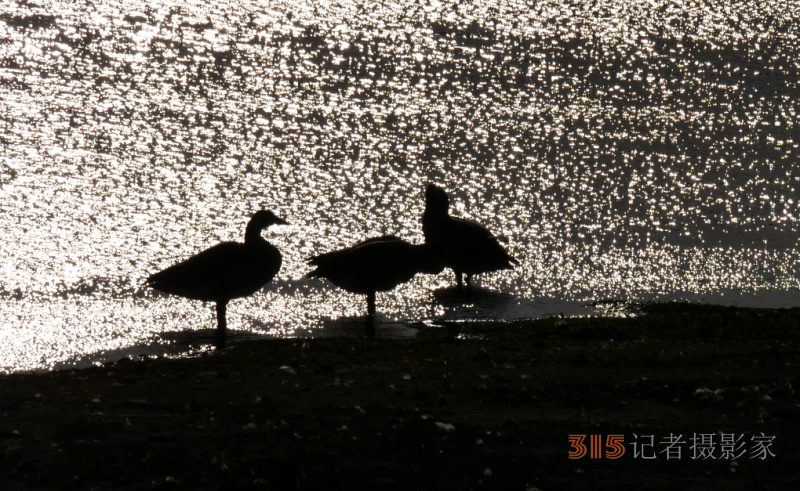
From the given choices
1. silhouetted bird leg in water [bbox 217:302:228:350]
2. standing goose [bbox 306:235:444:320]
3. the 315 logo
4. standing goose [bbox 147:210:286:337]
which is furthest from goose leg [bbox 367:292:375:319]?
the 315 logo

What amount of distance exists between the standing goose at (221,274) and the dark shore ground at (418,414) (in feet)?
4.22

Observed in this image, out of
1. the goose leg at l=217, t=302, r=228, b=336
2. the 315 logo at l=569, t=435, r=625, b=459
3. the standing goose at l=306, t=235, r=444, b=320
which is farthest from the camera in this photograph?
the standing goose at l=306, t=235, r=444, b=320

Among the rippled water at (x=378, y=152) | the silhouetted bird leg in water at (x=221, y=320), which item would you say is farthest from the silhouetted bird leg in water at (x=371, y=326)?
the silhouetted bird leg in water at (x=221, y=320)

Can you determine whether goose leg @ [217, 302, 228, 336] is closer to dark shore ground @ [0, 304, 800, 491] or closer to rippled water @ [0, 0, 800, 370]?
rippled water @ [0, 0, 800, 370]

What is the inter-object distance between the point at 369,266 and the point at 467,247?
252cm

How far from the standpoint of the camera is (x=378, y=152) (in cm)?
2150

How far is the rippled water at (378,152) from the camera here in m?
15.1

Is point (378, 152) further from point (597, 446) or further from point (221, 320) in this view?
point (597, 446)

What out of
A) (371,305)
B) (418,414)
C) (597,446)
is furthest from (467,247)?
(597,446)

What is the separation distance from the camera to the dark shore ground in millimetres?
7484

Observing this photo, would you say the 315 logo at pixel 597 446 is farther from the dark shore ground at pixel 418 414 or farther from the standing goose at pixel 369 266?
the standing goose at pixel 369 266

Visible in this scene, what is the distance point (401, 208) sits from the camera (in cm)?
1884

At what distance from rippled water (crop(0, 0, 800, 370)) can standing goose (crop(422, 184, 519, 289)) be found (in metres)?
0.42

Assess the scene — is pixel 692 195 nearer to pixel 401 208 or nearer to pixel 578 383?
pixel 401 208
